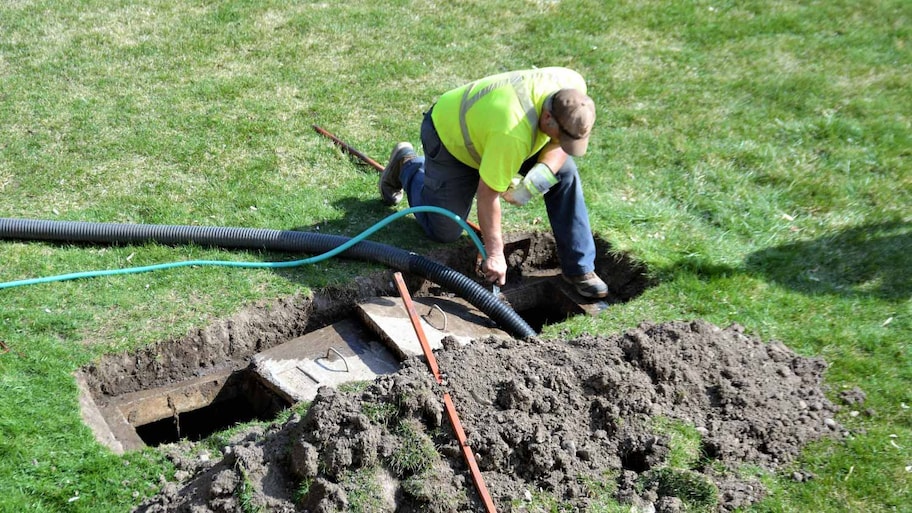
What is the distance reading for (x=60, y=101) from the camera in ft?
23.0

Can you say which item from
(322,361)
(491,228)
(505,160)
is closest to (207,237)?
(322,361)

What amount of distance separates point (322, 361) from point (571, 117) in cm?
204

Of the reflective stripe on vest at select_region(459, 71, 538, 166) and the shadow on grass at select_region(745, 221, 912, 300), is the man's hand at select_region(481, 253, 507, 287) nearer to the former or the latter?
the reflective stripe on vest at select_region(459, 71, 538, 166)

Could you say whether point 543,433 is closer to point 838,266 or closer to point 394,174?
point 394,174

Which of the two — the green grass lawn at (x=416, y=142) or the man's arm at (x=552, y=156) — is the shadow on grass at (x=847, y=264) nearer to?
the green grass lawn at (x=416, y=142)

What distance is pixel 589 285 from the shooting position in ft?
18.0

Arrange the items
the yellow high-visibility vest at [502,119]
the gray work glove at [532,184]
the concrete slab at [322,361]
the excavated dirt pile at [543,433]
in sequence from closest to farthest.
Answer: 1. the excavated dirt pile at [543,433]
2. the concrete slab at [322,361]
3. the yellow high-visibility vest at [502,119]
4. the gray work glove at [532,184]

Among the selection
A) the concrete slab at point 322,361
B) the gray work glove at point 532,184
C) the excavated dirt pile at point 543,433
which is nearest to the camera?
the excavated dirt pile at point 543,433

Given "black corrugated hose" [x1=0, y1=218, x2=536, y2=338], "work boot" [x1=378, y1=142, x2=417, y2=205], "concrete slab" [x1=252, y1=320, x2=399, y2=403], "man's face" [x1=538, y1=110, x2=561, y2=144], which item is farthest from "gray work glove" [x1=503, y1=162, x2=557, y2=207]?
"concrete slab" [x1=252, y1=320, x2=399, y2=403]

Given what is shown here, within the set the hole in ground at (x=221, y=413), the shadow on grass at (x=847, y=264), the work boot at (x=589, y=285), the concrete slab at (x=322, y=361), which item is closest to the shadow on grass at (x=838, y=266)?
the shadow on grass at (x=847, y=264)

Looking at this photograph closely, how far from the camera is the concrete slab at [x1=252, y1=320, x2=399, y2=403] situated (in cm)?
455

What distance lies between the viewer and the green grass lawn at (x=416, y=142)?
441 cm

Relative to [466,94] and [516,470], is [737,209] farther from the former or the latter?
[516,470]

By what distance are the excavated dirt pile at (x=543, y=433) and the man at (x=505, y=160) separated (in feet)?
2.93
